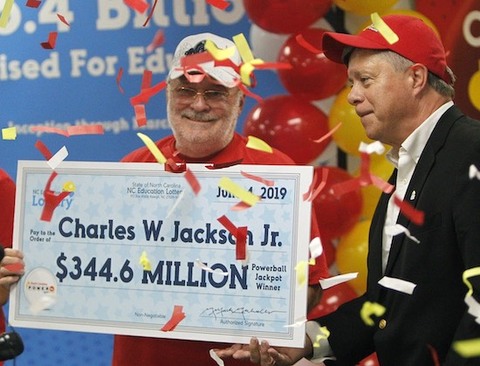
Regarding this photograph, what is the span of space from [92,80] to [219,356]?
186 cm

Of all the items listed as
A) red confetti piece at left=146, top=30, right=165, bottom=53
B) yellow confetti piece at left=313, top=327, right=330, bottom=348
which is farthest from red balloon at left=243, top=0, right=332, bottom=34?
yellow confetti piece at left=313, top=327, right=330, bottom=348

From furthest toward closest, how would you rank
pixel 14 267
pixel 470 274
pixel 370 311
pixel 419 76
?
pixel 14 267 → pixel 370 311 → pixel 419 76 → pixel 470 274

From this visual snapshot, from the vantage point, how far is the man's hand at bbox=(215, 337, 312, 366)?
85.0 inches

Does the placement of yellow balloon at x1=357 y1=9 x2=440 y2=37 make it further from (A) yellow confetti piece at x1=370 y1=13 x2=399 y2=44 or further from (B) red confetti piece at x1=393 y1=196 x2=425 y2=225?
(B) red confetti piece at x1=393 y1=196 x2=425 y2=225

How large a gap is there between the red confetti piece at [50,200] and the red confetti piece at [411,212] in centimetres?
89

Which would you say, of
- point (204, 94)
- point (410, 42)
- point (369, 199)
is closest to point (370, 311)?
point (410, 42)

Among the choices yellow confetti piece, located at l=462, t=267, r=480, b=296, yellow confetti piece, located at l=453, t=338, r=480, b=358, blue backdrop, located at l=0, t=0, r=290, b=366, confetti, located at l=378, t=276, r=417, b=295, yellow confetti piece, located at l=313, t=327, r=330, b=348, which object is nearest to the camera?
yellow confetti piece, located at l=453, t=338, r=480, b=358

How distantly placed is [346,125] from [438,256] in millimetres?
1242

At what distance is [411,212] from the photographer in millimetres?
2020

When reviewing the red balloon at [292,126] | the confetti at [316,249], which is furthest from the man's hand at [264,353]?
the red balloon at [292,126]

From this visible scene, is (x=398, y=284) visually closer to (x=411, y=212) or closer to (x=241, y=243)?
(x=411, y=212)

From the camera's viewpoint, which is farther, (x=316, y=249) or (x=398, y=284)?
(x=316, y=249)
